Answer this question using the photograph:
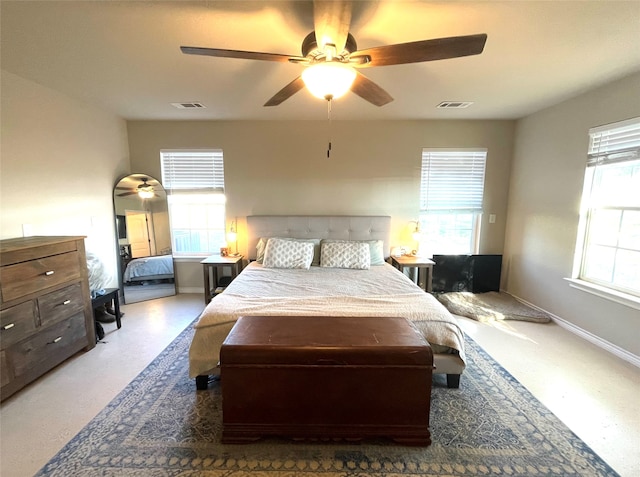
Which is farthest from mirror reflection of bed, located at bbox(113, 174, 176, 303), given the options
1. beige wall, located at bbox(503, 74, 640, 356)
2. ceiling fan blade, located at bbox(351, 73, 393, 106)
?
beige wall, located at bbox(503, 74, 640, 356)

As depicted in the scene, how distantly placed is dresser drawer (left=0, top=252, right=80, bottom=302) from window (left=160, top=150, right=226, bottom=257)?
175cm

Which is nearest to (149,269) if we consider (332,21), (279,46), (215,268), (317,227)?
(215,268)

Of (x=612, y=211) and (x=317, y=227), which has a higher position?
(x=612, y=211)

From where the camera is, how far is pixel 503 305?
3643 millimetres

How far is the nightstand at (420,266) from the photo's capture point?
3.69 metres

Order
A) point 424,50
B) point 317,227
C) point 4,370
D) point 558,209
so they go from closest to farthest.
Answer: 1. point 424,50
2. point 4,370
3. point 558,209
4. point 317,227

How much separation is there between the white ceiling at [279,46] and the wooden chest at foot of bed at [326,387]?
6.21 feet

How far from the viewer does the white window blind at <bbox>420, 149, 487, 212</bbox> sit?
4.05 metres

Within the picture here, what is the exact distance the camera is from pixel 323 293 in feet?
8.39

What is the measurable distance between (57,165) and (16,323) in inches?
66.1

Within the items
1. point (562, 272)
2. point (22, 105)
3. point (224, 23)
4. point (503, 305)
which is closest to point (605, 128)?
point (562, 272)

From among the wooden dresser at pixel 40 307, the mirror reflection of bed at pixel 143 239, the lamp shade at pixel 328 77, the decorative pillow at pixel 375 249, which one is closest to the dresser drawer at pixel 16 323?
the wooden dresser at pixel 40 307

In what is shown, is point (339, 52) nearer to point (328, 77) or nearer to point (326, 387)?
point (328, 77)

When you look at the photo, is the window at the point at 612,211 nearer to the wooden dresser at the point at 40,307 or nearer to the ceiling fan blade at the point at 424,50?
the ceiling fan blade at the point at 424,50
